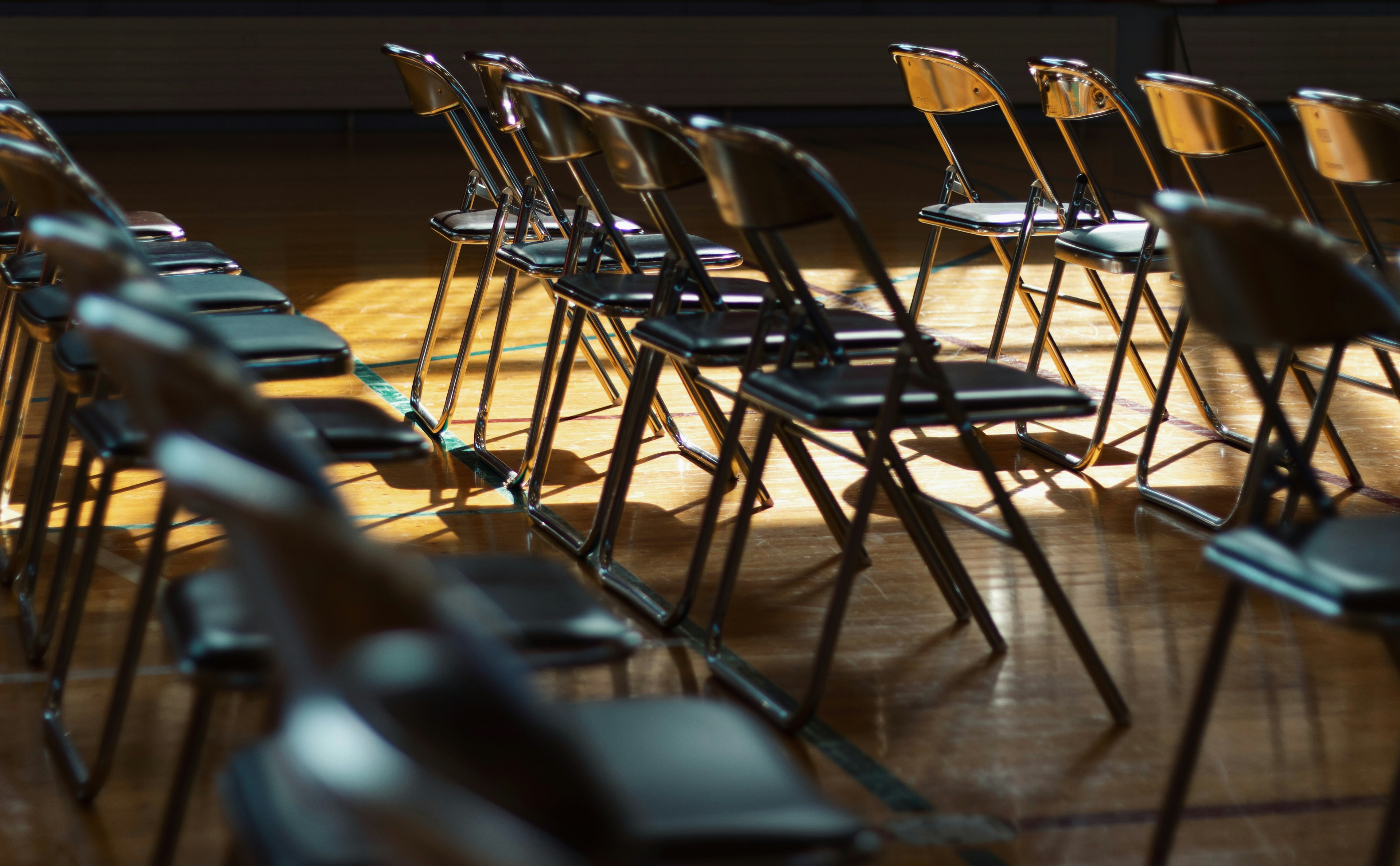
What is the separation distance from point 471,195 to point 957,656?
6.96 feet

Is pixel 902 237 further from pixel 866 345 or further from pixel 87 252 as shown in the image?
pixel 87 252

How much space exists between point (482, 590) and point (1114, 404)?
306 cm

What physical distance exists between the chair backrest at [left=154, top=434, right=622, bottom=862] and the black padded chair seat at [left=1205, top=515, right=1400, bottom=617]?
99 centimetres

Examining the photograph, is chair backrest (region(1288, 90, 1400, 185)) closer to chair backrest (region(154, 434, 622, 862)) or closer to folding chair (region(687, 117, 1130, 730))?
folding chair (region(687, 117, 1130, 730))

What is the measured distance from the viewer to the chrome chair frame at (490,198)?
3545 mm

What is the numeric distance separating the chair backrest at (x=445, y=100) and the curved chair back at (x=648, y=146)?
3.27 ft

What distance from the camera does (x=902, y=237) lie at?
6953mm

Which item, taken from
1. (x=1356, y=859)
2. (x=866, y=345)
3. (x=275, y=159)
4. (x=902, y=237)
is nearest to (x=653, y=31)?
(x=275, y=159)

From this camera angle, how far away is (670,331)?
2551 mm

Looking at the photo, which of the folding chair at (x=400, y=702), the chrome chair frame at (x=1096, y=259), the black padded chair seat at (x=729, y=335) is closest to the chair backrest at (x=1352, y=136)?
the chrome chair frame at (x=1096, y=259)

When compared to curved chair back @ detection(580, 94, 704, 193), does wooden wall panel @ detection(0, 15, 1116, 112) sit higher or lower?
lower

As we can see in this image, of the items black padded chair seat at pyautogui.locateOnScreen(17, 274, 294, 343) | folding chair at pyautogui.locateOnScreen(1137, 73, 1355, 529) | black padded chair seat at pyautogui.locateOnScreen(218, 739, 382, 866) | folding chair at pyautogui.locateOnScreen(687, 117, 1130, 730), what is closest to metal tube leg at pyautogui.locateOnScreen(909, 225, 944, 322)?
folding chair at pyautogui.locateOnScreen(1137, 73, 1355, 529)

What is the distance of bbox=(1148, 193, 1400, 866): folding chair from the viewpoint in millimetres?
1455

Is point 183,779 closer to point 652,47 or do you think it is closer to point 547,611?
point 547,611
